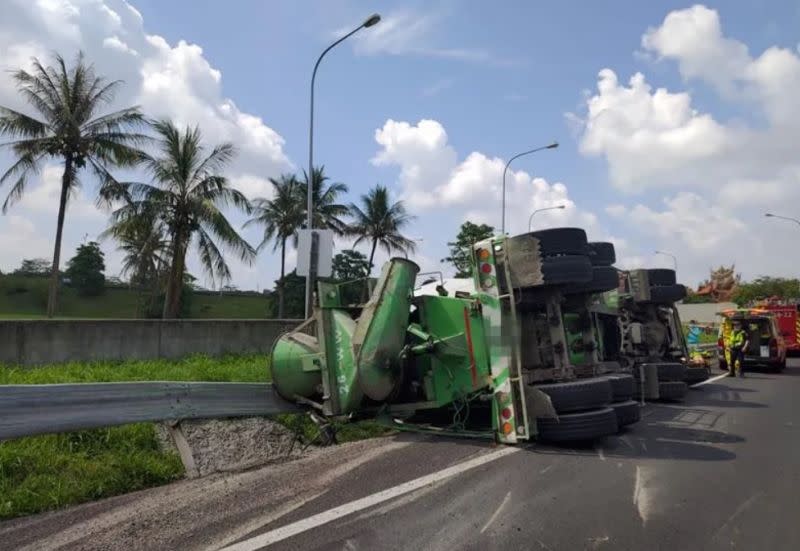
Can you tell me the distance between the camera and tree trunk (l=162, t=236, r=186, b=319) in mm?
24422

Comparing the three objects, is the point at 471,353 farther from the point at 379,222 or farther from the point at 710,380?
the point at 379,222

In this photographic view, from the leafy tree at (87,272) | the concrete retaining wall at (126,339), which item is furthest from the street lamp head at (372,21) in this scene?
the leafy tree at (87,272)

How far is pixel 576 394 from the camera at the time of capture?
21.0 ft

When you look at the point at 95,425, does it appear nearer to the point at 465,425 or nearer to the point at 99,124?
the point at 465,425

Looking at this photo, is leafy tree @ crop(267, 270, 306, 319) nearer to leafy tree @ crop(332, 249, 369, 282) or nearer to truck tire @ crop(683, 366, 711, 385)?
leafy tree @ crop(332, 249, 369, 282)

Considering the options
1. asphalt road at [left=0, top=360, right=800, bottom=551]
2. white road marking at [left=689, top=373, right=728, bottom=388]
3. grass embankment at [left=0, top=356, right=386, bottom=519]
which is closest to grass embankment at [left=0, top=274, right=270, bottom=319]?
white road marking at [left=689, top=373, right=728, bottom=388]

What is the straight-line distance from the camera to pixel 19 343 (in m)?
10.3

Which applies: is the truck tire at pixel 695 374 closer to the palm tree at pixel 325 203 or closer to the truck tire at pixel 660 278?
the truck tire at pixel 660 278

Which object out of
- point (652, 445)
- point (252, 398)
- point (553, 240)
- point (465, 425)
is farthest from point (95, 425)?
point (652, 445)

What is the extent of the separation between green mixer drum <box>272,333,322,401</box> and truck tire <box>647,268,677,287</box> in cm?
834

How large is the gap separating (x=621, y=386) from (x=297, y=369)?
3798 mm

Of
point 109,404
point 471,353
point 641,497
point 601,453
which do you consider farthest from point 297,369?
point 641,497

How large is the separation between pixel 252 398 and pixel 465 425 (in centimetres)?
239

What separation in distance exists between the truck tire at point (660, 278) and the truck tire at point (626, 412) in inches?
226
